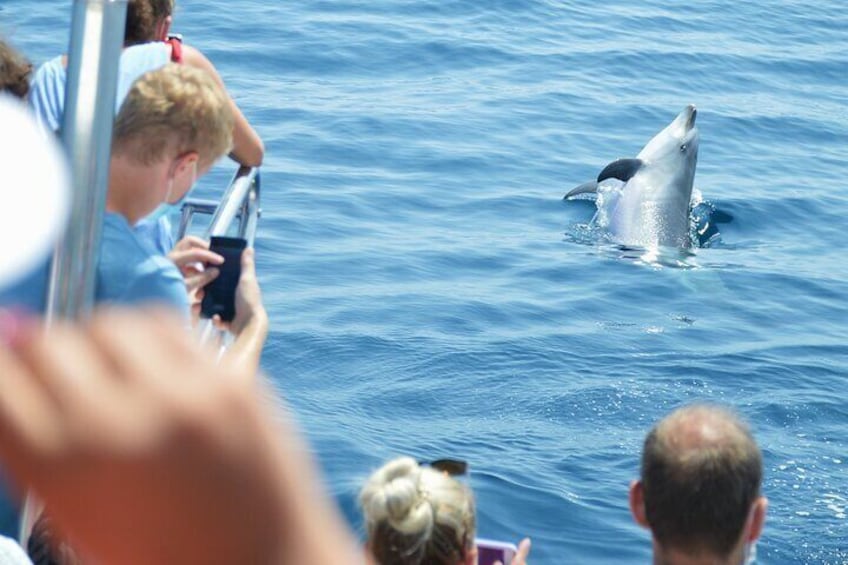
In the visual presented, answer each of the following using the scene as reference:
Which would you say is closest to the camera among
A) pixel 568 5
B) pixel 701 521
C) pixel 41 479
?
pixel 41 479

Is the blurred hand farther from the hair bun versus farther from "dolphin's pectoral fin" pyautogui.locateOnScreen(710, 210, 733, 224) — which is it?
"dolphin's pectoral fin" pyautogui.locateOnScreen(710, 210, 733, 224)

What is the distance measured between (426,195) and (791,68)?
23.2 feet

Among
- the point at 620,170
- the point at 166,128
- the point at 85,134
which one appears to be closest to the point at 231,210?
the point at 166,128

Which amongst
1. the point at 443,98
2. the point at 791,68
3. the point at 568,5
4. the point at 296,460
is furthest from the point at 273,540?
the point at 568,5

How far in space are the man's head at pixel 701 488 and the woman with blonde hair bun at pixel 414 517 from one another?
15.8 inches

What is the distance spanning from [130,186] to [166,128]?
15 centimetres

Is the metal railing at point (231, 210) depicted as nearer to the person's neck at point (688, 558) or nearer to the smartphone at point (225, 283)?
the smartphone at point (225, 283)

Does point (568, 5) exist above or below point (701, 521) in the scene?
below

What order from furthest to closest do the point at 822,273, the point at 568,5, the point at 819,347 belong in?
the point at 568,5 → the point at 822,273 → the point at 819,347

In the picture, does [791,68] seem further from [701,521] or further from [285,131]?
[701,521]

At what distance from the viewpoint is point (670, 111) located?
15.1 m

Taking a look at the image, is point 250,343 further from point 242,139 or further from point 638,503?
point 242,139

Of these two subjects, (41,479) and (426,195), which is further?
(426,195)

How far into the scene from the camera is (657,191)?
40.8 feet
